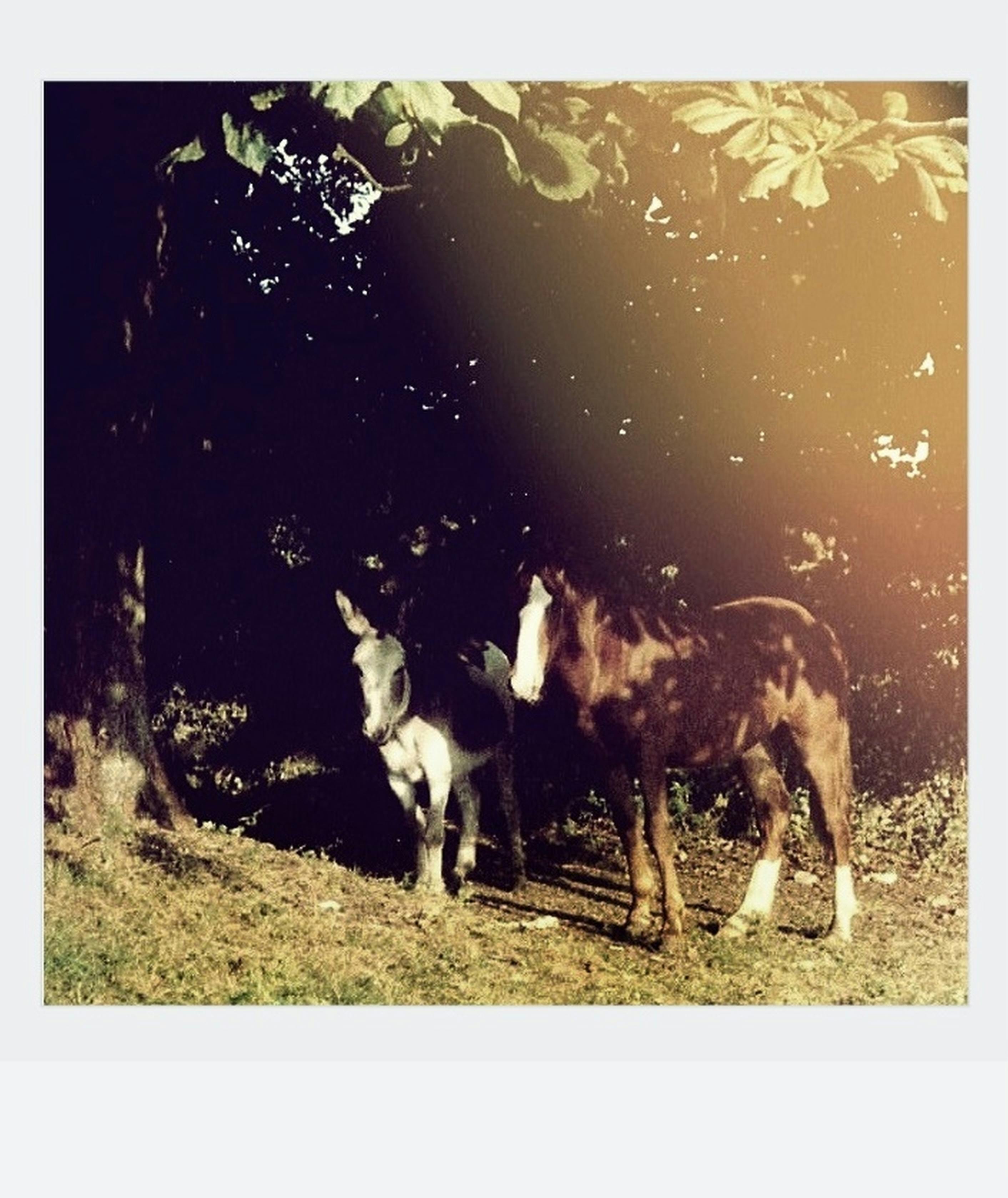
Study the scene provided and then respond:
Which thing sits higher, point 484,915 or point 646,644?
point 646,644

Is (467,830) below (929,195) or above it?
below

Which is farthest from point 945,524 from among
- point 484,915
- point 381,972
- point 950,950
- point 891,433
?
point 381,972

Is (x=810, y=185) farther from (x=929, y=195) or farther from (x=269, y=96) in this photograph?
(x=269, y=96)

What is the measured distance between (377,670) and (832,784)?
6.38ft

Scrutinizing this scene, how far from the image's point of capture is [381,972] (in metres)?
6.63

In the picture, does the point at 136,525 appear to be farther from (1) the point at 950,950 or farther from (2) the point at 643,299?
(1) the point at 950,950

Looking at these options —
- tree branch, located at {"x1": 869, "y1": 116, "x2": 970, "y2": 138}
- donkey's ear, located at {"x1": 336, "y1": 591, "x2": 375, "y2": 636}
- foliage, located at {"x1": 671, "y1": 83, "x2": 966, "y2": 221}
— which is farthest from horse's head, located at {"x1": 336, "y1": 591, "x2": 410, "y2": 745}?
tree branch, located at {"x1": 869, "y1": 116, "x2": 970, "y2": 138}

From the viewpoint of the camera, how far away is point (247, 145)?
6453 mm

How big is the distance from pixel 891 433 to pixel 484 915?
258cm

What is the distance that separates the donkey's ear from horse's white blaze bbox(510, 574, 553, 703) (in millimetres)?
622

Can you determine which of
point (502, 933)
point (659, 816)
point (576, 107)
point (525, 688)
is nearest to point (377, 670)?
point (525, 688)

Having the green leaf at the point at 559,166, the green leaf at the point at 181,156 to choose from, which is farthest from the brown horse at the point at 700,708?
the green leaf at the point at 181,156

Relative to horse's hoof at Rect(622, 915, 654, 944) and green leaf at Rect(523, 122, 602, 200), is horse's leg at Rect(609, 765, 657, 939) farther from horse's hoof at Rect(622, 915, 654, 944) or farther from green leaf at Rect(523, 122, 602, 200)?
green leaf at Rect(523, 122, 602, 200)

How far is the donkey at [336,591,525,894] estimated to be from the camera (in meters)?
6.70
